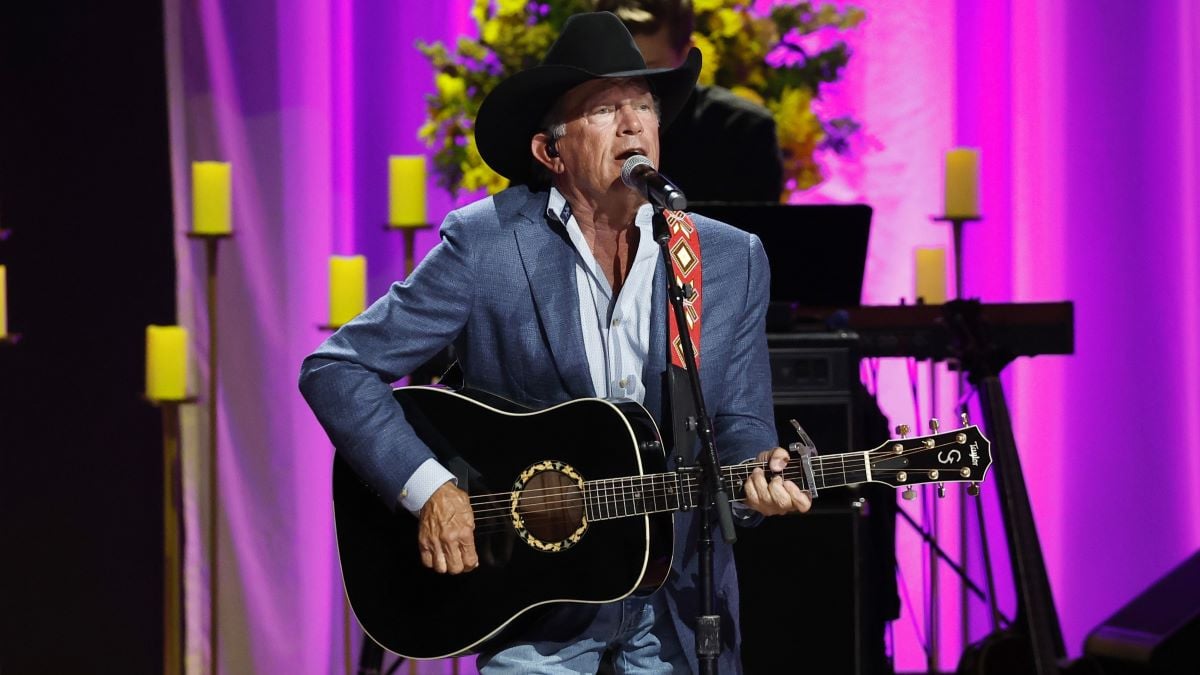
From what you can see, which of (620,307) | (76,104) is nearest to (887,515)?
(620,307)

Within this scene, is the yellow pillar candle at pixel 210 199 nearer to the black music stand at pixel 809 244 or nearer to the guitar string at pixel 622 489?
the black music stand at pixel 809 244

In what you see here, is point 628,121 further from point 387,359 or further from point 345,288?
point 345,288

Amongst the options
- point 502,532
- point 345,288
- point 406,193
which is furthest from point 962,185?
point 502,532

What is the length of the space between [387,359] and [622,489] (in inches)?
20.2

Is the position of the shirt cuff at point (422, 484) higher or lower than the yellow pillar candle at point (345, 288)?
lower

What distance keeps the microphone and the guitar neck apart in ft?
1.52

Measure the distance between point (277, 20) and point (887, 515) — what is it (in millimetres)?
2809

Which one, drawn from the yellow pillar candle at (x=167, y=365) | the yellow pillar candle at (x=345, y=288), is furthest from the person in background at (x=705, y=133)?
the yellow pillar candle at (x=167, y=365)

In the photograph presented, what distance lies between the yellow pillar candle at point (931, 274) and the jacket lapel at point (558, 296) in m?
2.05

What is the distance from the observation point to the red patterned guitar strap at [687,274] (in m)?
2.45

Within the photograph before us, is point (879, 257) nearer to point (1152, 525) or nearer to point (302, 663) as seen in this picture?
point (1152, 525)

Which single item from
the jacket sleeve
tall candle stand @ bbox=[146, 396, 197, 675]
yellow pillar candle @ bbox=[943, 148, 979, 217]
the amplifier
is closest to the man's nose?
the jacket sleeve

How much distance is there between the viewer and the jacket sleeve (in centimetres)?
249

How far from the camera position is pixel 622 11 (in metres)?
3.96
